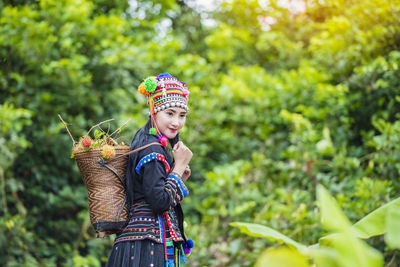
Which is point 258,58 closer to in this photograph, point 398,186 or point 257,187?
point 257,187

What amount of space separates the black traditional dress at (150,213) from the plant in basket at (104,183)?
0.06 meters

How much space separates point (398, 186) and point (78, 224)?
3.27 m

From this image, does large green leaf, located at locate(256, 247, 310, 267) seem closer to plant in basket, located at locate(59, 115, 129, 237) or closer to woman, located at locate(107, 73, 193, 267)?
woman, located at locate(107, 73, 193, 267)

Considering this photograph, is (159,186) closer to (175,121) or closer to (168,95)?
(175,121)

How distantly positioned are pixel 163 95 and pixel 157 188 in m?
0.54

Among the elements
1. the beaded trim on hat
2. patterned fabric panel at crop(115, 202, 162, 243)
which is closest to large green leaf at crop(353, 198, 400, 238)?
patterned fabric panel at crop(115, 202, 162, 243)

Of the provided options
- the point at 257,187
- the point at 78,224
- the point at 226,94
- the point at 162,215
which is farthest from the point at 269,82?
the point at 162,215

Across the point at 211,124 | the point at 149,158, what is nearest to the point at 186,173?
the point at 149,158

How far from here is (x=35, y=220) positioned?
4.53 meters

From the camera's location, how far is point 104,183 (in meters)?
2.21

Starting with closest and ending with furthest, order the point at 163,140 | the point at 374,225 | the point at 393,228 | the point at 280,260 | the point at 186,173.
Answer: the point at 280,260, the point at 393,228, the point at 374,225, the point at 163,140, the point at 186,173

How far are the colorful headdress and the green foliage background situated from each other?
1.78 metres

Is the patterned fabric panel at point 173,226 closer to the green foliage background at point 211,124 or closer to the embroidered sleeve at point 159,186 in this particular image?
the embroidered sleeve at point 159,186

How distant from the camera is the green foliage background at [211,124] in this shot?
160 inches
